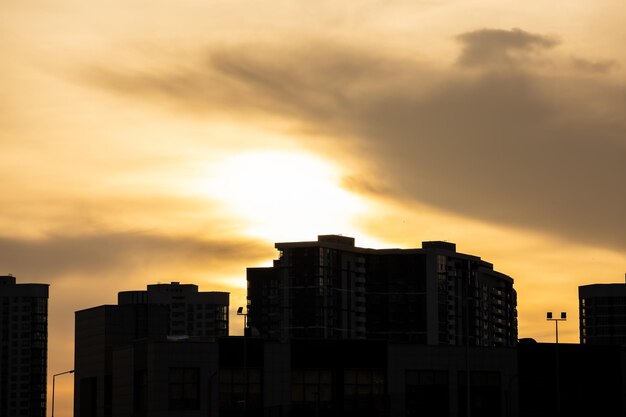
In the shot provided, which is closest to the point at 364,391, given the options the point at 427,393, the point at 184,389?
the point at 427,393

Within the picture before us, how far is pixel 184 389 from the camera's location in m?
140

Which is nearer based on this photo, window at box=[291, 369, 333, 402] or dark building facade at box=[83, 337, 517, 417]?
dark building facade at box=[83, 337, 517, 417]

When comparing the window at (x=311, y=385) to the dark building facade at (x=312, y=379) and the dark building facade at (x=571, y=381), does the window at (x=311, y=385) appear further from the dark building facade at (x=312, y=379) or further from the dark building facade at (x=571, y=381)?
the dark building facade at (x=571, y=381)

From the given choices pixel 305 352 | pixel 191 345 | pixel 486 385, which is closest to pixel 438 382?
pixel 486 385

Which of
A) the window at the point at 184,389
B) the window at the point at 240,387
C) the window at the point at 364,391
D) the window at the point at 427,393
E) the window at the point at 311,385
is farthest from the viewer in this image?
the window at the point at 364,391

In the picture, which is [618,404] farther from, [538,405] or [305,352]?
[305,352]

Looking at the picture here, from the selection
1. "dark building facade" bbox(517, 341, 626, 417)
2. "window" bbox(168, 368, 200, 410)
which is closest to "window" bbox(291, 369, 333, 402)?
"window" bbox(168, 368, 200, 410)

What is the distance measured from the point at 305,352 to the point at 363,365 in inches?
255

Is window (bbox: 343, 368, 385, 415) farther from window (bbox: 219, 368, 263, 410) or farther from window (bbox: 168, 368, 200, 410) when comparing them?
window (bbox: 168, 368, 200, 410)

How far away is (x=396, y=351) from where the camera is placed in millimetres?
147125

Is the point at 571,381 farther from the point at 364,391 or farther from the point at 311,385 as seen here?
the point at 311,385

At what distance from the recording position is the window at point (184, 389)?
140 m

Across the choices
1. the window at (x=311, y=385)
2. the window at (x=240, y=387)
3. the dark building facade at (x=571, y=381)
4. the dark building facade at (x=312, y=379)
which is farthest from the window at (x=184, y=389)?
the dark building facade at (x=571, y=381)

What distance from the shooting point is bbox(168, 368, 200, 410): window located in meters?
140
